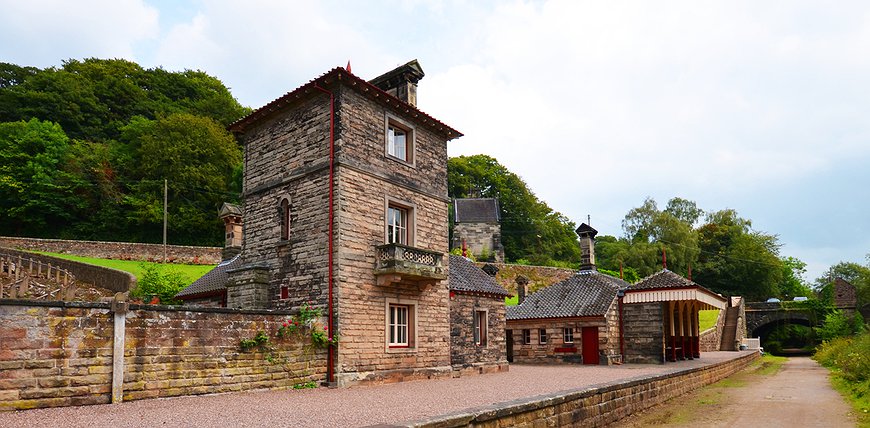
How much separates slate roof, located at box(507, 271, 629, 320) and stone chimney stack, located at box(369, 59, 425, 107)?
39.3ft

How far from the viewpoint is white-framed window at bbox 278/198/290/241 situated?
53.3ft

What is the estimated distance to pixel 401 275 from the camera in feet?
51.2

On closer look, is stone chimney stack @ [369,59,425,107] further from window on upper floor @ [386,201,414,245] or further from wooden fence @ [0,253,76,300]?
wooden fence @ [0,253,76,300]

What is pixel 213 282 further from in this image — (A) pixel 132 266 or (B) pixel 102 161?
(B) pixel 102 161

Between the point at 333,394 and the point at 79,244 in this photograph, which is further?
the point at 79,244

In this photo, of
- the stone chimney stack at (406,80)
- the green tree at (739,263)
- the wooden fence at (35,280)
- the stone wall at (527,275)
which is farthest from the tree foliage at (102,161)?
the green tree at (739,263)

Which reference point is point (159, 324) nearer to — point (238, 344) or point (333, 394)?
point (238, 344)

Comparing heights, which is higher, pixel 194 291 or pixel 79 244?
pixel 79 244

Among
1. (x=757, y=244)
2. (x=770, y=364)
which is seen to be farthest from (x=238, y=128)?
(x=757, y=244)

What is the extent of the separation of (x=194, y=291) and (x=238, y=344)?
9.94 m

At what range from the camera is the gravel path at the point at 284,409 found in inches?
319

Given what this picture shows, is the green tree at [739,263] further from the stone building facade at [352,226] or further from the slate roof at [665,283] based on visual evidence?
the stone building facade at [352,226]

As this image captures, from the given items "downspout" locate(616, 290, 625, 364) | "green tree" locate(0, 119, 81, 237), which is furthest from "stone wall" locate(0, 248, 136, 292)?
"downspout" locate(616, 290, 625, 364)

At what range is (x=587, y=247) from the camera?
28.6 meters
